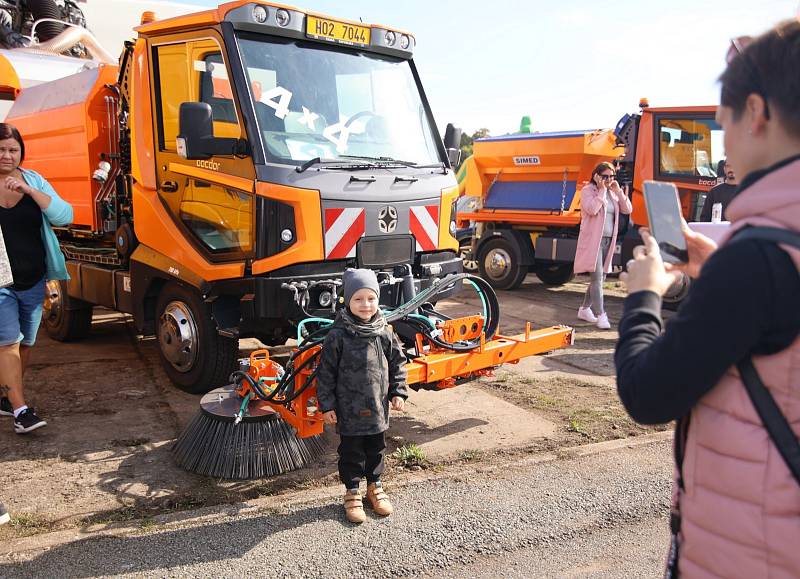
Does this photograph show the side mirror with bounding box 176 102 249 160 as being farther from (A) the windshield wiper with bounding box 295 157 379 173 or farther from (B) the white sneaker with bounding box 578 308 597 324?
(B) the white sneaker with bounding box 578 308 597 324

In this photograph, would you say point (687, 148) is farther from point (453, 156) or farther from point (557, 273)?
point (453, 156)

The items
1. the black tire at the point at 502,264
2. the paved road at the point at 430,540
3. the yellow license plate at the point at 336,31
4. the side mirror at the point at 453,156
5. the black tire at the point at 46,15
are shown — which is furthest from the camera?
the black tire at the point at 502,264

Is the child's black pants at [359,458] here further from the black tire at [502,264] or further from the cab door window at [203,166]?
the black tire at [502,264]

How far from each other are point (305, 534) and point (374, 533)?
1.04 feet

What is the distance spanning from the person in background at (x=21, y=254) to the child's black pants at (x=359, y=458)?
2.24 metres

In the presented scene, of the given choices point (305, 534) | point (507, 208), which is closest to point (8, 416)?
point (305, 534)

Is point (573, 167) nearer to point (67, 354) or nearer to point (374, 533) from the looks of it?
point (67, 354)

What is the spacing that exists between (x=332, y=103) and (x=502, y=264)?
246 inches

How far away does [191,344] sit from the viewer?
519cm

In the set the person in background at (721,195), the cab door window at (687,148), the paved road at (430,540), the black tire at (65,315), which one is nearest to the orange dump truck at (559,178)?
the cab door window at (687,148)

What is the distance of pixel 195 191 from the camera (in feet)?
17.0

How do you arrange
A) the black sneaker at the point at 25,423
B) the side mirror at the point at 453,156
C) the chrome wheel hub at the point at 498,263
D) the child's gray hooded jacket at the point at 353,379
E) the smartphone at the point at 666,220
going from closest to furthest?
the smartphone at the point at 666,220 → the child's gray hooded jacket at the point at 353,379 → the black sneaker at the point at 25,423 → the side mirror at the point at 453,156 → the chrome wheel hub at the point at 498,263

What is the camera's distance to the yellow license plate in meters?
5.05

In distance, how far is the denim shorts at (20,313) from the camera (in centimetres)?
437
